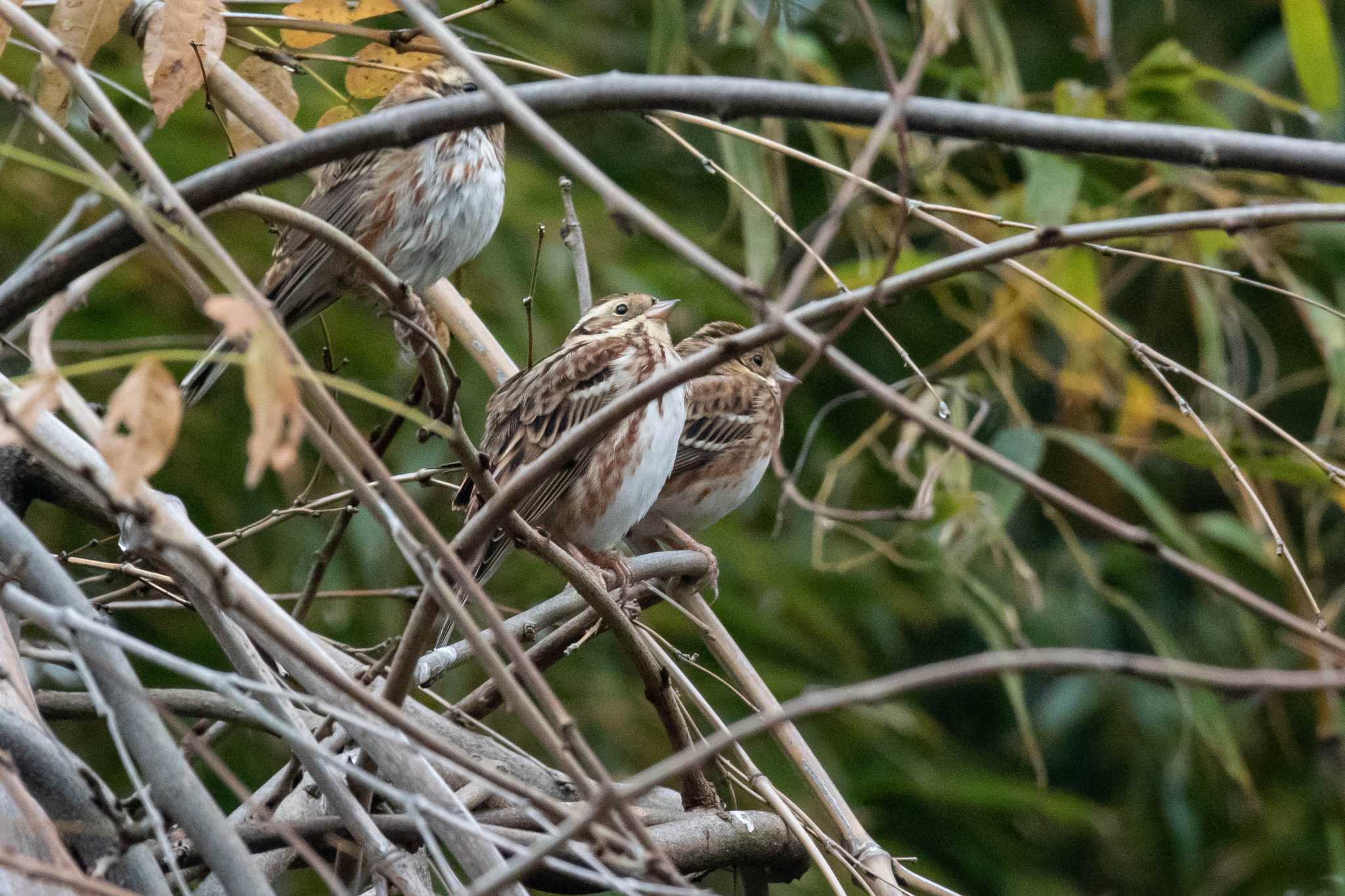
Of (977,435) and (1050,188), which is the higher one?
(1050,188)

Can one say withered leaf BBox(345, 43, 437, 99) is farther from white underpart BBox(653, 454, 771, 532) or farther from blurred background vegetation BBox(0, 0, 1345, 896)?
white underpart BBox(653, 454, 771, 532)

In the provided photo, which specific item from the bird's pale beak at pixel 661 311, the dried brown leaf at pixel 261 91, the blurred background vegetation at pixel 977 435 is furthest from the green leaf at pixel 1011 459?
the dried brown leaf at pixel 261 91

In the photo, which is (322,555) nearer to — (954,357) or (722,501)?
(722,501)

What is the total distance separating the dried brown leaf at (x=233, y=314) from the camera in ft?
4.64

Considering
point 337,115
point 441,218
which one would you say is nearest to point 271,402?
point 337,115

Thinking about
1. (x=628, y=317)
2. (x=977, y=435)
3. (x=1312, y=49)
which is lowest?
(x=977, y=435)

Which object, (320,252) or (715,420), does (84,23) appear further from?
(715,420)

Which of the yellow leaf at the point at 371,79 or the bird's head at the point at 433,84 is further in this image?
the bird's head at the point at 433,84

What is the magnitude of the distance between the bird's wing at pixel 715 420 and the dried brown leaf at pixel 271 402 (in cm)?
344

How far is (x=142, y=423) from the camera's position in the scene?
1.46 metres

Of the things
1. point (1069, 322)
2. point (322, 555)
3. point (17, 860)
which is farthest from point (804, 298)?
point (17, 860)

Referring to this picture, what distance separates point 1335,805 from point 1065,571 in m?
1.51

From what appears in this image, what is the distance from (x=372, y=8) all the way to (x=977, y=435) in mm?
3351

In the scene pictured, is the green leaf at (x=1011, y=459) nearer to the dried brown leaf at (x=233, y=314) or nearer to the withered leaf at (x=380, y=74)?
the withered leaf at (x=380, y=74)
